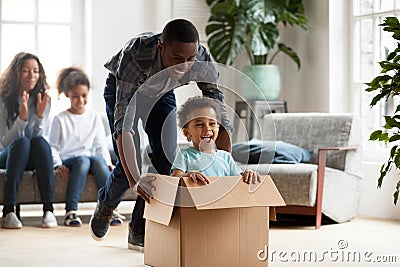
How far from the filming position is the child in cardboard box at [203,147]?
3156mm

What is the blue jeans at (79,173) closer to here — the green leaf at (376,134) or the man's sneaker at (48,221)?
the man's sneaker at (48,221)

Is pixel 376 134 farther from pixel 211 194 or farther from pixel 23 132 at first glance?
pixel 23 132

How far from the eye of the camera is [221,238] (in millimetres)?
2996

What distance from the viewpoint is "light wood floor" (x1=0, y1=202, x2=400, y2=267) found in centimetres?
348

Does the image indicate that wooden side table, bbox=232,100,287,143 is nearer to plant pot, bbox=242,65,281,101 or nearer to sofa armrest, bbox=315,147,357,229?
plant pot, bbox=242,65,281,101

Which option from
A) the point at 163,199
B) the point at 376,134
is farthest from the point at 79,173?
the point at 376,134

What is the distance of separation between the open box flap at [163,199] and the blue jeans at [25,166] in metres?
1.79

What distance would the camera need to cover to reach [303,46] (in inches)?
238

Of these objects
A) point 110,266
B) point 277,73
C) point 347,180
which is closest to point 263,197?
point 110,266

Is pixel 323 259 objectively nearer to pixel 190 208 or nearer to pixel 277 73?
pixel 190 208

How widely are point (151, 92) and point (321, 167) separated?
5.57ft

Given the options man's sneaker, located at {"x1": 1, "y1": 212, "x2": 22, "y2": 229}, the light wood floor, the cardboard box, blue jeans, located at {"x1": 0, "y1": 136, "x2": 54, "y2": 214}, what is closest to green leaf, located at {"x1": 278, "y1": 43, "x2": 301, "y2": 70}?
the light wood floor

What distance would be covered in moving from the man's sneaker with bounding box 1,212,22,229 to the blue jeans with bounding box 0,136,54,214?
54 millimetres

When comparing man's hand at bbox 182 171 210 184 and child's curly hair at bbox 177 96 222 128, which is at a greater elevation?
child's curly hair at bbox 177 96 222 128
